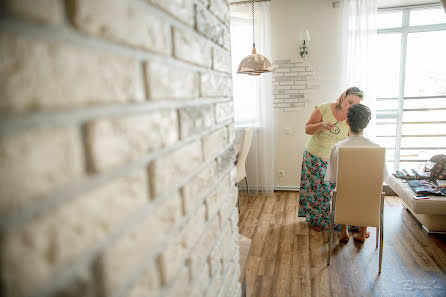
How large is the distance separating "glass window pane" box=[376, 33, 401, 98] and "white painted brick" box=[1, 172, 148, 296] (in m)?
4.55

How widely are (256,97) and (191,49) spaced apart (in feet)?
11.9

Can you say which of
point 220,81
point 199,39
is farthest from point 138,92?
point 220,81

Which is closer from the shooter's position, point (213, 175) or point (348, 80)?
point (213, 175)

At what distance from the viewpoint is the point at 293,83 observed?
3.95 meters

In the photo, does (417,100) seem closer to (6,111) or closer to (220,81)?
(220,81)

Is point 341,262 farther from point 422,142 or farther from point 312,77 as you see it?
point 422,142

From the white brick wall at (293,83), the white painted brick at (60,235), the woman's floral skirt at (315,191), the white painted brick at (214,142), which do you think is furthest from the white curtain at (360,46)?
the white painted brick at (60,235)

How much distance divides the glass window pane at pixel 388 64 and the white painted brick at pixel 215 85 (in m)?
4.07

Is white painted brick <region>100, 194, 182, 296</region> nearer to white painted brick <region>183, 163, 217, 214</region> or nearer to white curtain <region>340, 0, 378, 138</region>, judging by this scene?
white painted brick <region>183, 163, 217, 214</region>

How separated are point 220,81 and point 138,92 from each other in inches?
14.5

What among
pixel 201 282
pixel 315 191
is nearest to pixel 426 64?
pixel 315 191

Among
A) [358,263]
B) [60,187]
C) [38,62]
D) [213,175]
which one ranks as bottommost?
[358,263]

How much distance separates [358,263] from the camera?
2326 millimetres

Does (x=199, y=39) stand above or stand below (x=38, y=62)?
above
